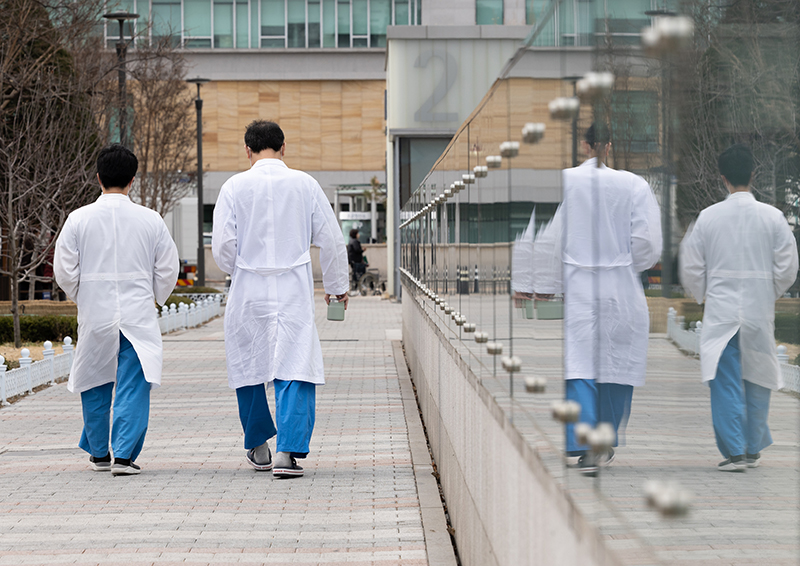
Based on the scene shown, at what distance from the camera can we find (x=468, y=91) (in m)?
24.9

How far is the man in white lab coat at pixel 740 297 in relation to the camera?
1.53 meters

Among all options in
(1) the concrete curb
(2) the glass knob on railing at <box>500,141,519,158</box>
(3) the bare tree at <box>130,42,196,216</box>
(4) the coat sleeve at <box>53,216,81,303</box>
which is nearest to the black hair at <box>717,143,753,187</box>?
(2) the glass knob on railing at <box>500,141,519,158</box>

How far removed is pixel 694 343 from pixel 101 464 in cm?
521

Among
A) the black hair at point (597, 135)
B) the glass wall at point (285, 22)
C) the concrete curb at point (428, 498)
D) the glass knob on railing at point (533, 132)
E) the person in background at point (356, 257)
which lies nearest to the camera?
the black hair at point (597, 135)

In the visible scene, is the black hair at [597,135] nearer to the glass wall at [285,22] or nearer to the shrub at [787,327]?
the shrub at [787,327]

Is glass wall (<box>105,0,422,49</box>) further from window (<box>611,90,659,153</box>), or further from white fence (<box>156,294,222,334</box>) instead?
window (<box>611,90,659,153</box>)

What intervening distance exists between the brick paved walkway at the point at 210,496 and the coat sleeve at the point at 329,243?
1.04m

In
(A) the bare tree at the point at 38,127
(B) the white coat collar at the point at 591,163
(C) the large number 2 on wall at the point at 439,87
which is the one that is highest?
(C) the large number 2 on wall at the point at 439,87

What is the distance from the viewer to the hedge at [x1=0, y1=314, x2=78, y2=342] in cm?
1565

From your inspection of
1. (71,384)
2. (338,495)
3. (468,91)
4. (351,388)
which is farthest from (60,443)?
(468,91)

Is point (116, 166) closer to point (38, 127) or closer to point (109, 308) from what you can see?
point (109, 308)

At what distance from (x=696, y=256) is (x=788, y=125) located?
24 cm

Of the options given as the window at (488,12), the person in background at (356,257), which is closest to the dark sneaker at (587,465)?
the person in background at (356,257)

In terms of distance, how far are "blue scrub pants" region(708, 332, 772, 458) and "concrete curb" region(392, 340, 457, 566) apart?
2860mm
